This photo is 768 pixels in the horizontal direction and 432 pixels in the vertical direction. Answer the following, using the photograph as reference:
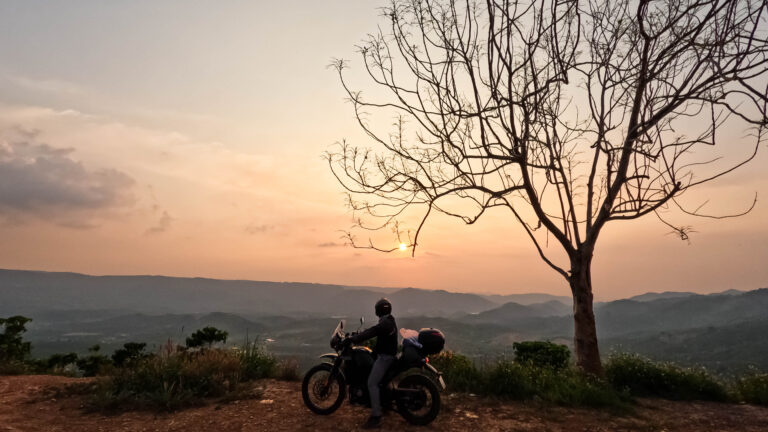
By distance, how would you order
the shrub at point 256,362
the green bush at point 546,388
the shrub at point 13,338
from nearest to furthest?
1. the green bush at point 546,388
2. the shrub at point 256,362
3. the shrub at point 13,338

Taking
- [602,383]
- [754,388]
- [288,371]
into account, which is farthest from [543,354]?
[288,371]

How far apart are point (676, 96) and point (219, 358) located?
44.6 feet

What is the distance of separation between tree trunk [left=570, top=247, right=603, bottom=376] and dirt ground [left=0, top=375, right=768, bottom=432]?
2.12 m

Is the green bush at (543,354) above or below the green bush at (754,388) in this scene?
above

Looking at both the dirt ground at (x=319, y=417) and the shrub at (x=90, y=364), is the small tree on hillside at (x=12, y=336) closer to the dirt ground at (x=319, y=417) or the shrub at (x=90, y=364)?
the shrub at (x=90, y=364)

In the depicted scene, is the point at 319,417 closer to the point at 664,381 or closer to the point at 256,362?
the point at 256,362

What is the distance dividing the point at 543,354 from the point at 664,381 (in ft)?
11.5

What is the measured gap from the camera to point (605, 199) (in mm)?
12180

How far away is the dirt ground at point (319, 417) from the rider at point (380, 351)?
0.33 m

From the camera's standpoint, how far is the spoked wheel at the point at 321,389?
741cm

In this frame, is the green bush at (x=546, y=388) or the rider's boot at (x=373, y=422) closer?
the rider's boot at (x=373, y=422)

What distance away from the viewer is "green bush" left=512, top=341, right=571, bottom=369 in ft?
43.8

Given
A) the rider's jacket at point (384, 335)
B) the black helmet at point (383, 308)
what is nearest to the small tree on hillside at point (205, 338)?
the rider's jacket at point (384, 335)

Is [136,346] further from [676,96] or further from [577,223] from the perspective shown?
[676,96]
